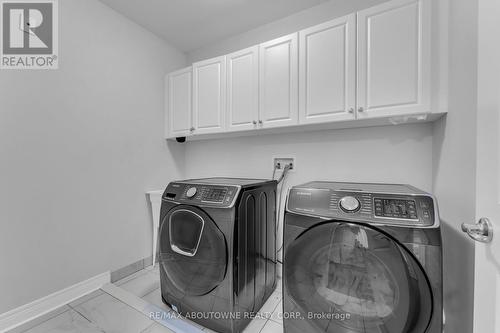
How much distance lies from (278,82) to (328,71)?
0.37 meters

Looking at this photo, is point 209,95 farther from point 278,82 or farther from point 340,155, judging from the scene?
point 340,155

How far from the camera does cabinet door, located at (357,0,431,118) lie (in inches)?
44.9

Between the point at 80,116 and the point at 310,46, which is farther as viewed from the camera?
the point at 80,116

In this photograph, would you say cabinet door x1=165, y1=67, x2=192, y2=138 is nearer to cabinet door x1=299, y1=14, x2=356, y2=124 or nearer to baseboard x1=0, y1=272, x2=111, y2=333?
cabinet door x1=299, y1=14, x2=356, y2=124

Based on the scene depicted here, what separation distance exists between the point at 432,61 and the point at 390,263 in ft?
3.67

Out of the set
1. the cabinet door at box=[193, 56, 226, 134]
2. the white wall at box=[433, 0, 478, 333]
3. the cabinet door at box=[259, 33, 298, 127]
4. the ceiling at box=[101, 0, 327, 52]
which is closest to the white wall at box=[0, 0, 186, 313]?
the ceiling at box=[101, 0, 327, 52]

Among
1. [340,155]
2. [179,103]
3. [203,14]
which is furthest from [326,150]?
[203,14]

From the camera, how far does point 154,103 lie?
2178 millimetres

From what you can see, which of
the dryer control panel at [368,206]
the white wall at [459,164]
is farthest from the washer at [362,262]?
the white wall at [459,164]

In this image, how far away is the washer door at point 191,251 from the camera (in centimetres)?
124

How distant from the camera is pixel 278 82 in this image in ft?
5.18

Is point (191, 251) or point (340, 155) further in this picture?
point (340, 155)

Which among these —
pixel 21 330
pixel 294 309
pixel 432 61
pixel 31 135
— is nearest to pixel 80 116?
pixel 31 135

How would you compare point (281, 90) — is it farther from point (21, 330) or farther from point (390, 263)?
point (21, 330)
